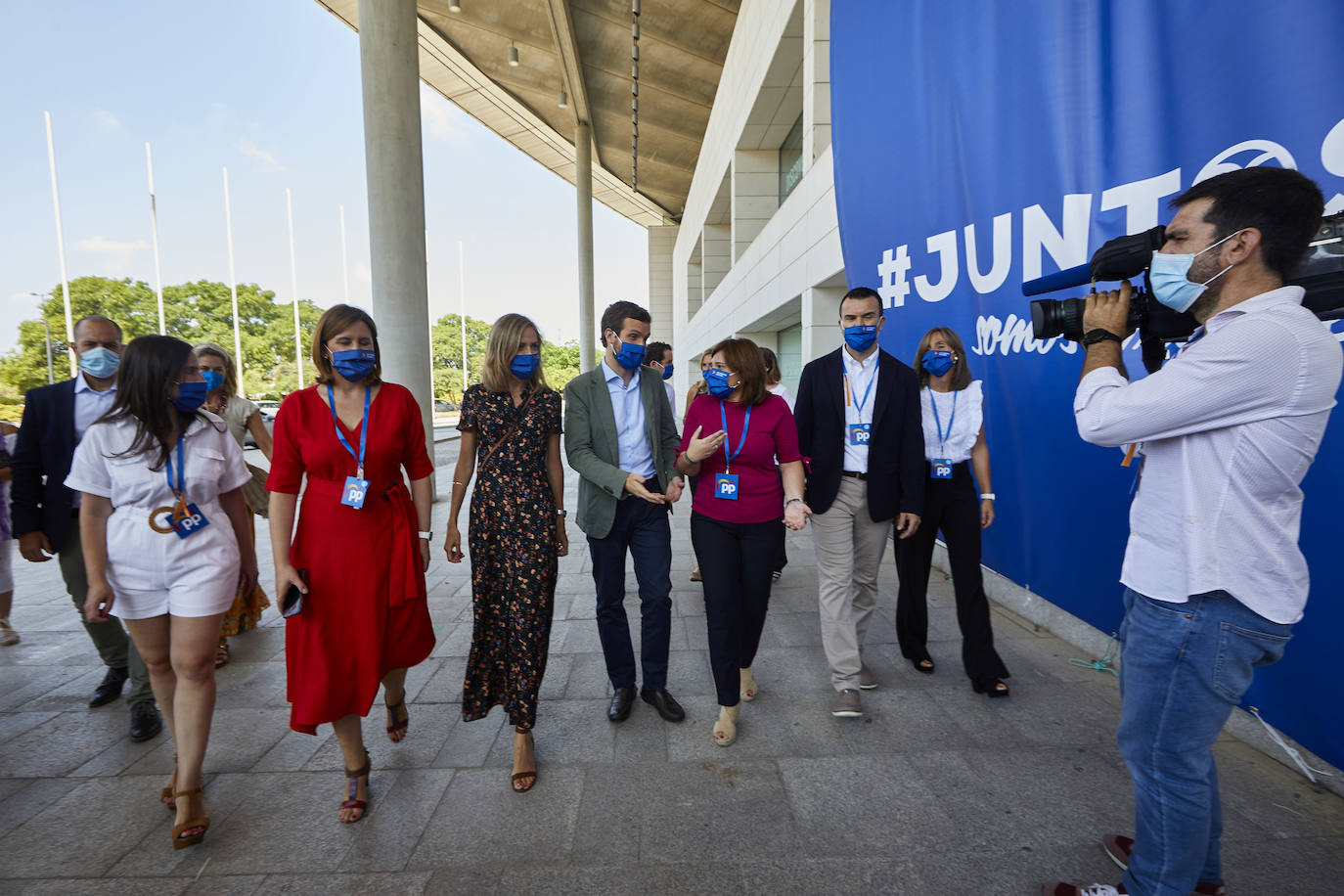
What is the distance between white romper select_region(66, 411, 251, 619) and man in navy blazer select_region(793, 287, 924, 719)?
8.43 ft

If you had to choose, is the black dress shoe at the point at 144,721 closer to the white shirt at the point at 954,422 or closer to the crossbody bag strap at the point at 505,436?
the crossbody bag strap at the point at 505,436

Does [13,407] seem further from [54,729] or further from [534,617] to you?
[534,617]

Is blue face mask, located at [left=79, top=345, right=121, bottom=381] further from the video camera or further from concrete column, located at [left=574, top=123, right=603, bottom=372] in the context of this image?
concrete column, located at [left=574, top=123, right=603, bottom=372]

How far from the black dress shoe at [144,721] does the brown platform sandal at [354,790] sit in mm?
1331

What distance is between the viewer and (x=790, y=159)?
12.4 metres

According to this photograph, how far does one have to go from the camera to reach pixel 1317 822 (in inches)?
86.2

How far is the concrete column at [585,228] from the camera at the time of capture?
2506cm

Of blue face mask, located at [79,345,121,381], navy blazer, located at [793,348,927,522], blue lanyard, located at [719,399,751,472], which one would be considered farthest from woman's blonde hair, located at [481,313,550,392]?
blue face mask, located at [79,345,121,381]

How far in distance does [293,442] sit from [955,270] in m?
4.19

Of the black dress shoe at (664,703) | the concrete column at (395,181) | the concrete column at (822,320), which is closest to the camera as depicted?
the black dress shoe at (664,703)

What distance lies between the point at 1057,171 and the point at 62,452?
5314mm

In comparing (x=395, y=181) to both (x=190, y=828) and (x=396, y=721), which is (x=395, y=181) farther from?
(x=190, y=828)

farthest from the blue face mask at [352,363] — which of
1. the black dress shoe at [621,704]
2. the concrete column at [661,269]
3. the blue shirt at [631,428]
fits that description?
the concrete column at [661,269]

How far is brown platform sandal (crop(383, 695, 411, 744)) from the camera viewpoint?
279 centimetres
